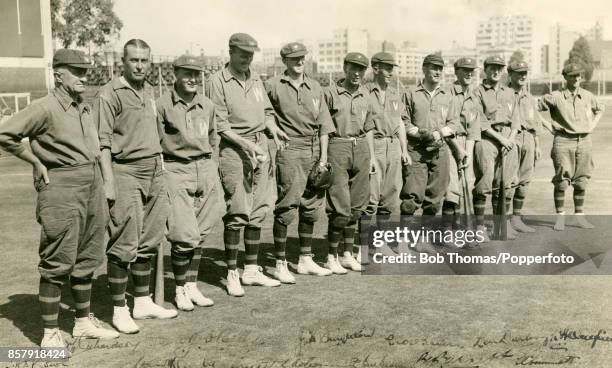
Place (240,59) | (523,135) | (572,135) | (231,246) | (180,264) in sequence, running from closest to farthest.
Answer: (180,264)
(240,59)
(231,246)
(523,135)
(572,135)

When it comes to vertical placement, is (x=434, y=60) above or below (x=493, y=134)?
above

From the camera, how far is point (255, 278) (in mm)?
6828

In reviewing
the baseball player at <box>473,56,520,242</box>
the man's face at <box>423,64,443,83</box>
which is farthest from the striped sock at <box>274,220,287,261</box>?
the baseball player at <box>473,56,520,242</box>

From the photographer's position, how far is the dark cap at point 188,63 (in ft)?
19.3

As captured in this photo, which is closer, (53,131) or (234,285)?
(53,131)

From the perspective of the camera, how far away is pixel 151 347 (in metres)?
5.04

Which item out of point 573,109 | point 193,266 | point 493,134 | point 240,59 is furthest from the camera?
point 573,109

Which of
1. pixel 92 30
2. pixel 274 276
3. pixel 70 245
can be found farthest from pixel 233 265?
pixel 92 30

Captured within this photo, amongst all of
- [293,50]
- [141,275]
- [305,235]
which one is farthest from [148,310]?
[293,50]

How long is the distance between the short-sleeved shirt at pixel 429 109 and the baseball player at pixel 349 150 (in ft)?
2.28

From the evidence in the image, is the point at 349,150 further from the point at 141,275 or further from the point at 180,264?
the point at 141,275

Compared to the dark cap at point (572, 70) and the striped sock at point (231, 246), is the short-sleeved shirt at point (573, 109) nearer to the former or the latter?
the dark cap at point (572, 70)

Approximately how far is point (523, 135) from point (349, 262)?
3.14 metres

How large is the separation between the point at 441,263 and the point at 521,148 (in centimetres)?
230
